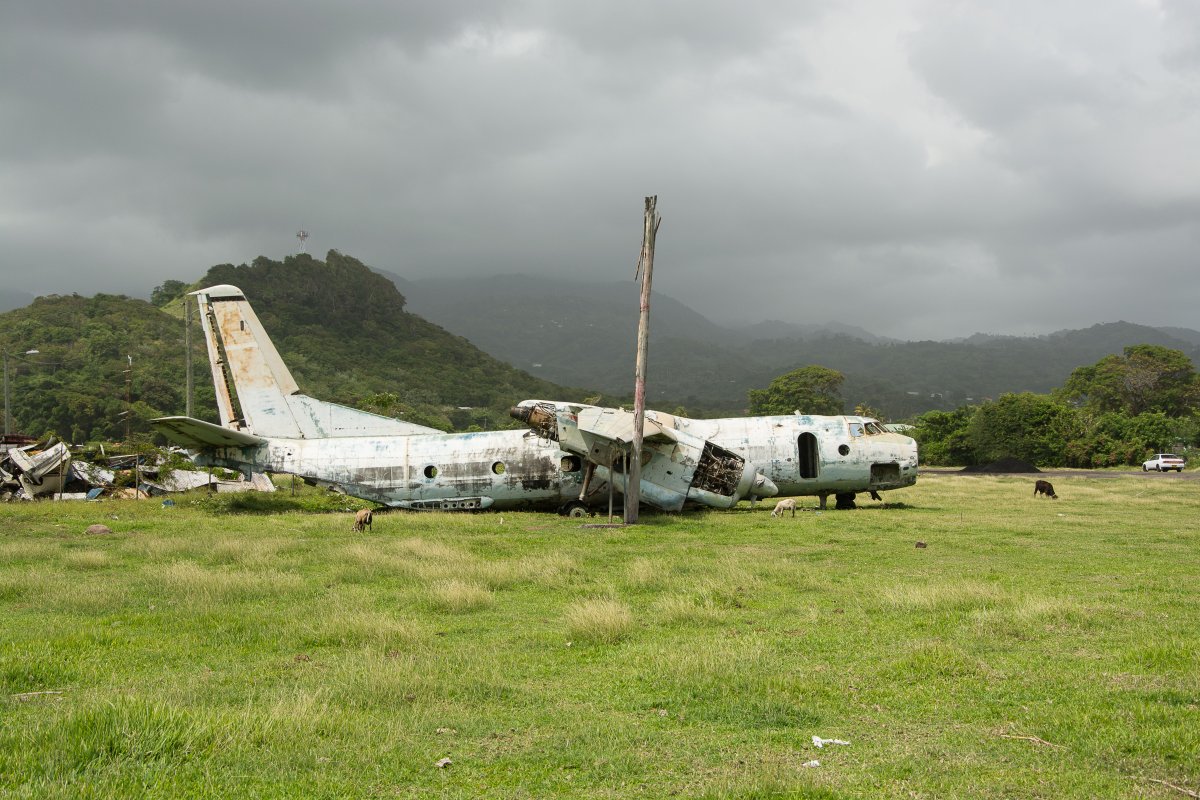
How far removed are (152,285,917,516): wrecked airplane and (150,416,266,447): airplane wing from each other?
0.05 meters

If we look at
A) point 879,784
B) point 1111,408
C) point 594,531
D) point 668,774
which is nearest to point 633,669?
point 668,774

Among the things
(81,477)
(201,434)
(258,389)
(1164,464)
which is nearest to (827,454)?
(258,389)

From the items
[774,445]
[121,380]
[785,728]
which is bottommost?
[785,728]

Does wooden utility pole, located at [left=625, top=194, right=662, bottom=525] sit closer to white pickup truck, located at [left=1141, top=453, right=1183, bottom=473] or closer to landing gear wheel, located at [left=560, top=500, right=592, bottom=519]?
Result: landing gear wheel, located at [left=560, top=500, right=592, bottom=519]

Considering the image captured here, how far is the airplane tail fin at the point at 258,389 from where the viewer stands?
27.9 meters

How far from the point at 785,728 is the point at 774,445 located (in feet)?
66.7

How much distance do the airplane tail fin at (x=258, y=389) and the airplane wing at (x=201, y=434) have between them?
3.64 feet

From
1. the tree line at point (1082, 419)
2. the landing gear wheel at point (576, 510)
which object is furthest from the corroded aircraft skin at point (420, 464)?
the tree line at point (1082, 419)

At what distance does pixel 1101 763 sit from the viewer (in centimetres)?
Answer: 556

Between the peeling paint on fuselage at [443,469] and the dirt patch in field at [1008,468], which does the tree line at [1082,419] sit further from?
the peeling paint on fuselage at [443,469]

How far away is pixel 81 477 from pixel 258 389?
1132 centimetres

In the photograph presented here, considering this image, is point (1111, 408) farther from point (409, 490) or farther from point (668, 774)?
point (668, 774)

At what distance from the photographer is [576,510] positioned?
25.7 meters

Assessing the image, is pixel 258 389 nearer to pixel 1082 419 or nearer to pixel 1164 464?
pixel 1164 464
